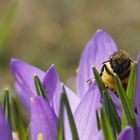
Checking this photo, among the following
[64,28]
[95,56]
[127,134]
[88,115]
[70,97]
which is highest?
[64,28]

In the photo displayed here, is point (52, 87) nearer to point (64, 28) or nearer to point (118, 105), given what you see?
point (118, 105)

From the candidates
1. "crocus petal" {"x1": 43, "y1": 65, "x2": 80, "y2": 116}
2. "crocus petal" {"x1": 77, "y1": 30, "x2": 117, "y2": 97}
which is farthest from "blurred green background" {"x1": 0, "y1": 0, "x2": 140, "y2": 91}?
"crocus petal" {"x1": 43, "y1": 65, "x2": 80, "y2": 116}

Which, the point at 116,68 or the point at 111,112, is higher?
the point at 116,68

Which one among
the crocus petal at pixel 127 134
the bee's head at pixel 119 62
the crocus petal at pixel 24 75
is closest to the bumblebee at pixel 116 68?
the bee's head at pixel 119 62

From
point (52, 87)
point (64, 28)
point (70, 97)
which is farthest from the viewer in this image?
point (64, 28)

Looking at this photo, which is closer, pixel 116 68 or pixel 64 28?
pixel 116 68

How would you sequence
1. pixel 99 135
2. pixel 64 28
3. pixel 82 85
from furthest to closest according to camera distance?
pixel 64 28 < pixel 82 85 < pixel 99 135

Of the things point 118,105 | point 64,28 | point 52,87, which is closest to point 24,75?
point 52,87
